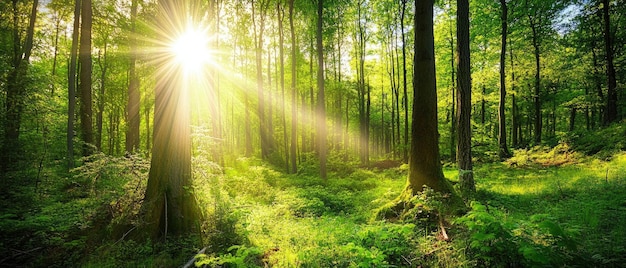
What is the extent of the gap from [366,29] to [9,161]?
75.5ft

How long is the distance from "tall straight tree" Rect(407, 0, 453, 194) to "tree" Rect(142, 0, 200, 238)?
4.60m

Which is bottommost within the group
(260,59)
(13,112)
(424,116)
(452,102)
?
(424,116)

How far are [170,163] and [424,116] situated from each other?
17.6ft

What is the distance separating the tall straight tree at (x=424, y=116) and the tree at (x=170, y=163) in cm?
460

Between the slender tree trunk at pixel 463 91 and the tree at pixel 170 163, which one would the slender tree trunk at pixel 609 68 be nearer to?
the slender tree trunk at pixel 463 91

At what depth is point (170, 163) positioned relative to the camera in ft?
17.4

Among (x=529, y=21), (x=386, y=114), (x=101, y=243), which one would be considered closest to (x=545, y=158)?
(x=529, y=21)

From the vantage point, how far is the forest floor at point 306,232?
10.2 ft

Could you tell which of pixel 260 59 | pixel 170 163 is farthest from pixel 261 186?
pixel 260 59

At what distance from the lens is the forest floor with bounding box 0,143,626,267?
3.12 metres

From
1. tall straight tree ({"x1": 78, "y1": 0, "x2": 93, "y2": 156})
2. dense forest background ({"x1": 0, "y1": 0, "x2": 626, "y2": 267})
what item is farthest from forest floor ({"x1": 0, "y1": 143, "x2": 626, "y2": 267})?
tall straight tree ({"x1": 78, "y1": 0, "x2": 93, "y2": 156})

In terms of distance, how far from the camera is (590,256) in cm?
A: 297

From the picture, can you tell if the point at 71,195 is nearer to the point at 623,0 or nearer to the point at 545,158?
the point at 545,158

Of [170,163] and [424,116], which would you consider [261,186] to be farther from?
[424,116]
